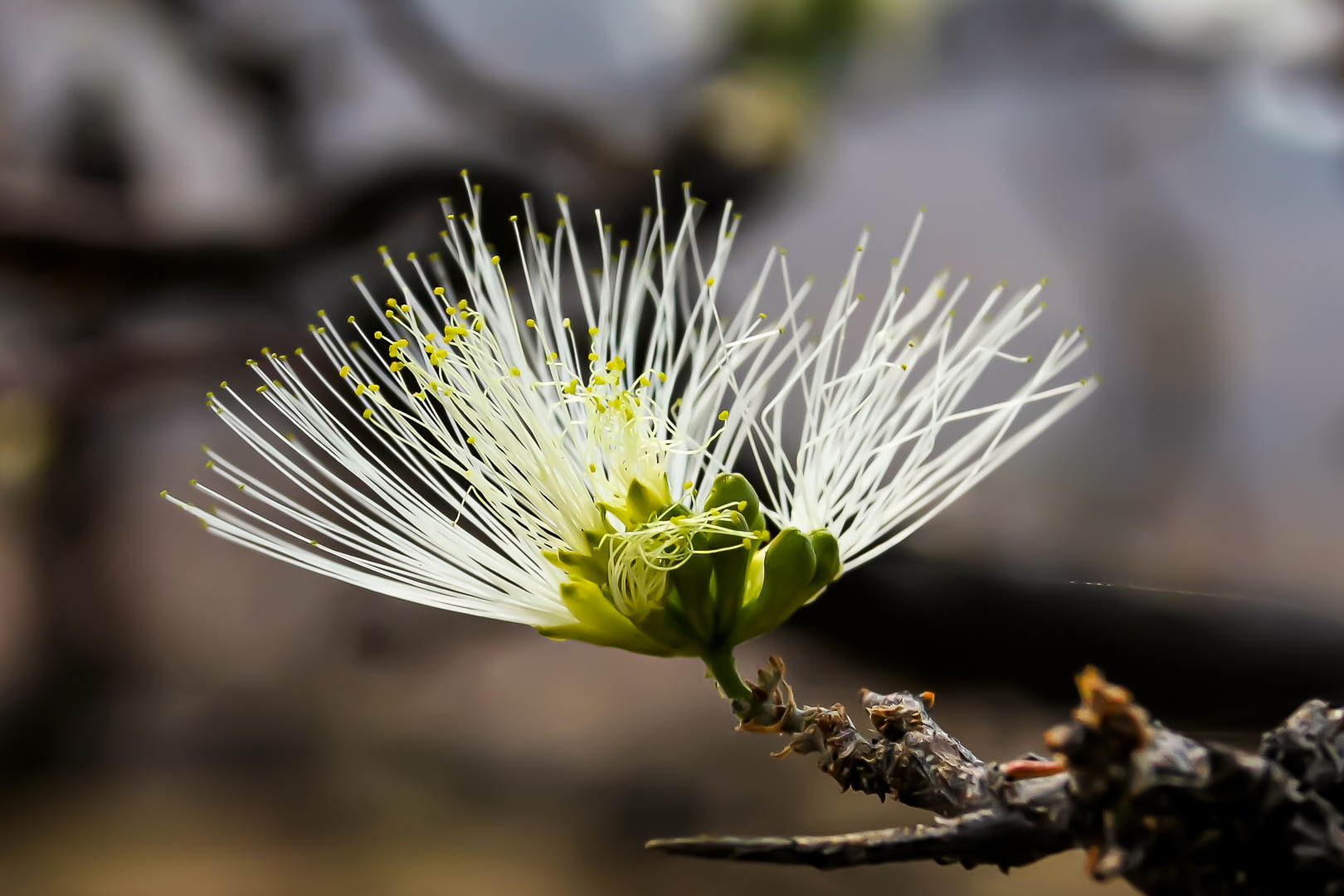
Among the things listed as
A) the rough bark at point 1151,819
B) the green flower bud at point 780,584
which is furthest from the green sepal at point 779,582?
the rough bark at point 1151,819

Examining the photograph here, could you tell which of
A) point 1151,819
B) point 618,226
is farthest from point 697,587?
point 618,226

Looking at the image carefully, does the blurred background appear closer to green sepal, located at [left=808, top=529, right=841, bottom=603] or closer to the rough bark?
green sepal, located at [left=808, top=529, right=841, bottom=603]

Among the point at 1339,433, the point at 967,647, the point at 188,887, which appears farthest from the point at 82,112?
the point at 1339,433

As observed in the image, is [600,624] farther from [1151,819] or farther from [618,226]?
[618,226]

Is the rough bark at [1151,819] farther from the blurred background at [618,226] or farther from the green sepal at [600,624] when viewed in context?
the blurred background at [618,226]

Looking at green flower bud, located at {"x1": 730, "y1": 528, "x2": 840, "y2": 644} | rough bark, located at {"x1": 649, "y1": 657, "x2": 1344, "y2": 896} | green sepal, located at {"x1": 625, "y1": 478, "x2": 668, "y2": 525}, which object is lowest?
rough bark, located at {"x1": 649, "y1": 657, "x2": 1344, "y2": 896}

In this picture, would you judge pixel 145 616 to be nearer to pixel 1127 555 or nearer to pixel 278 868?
pixel 278 868

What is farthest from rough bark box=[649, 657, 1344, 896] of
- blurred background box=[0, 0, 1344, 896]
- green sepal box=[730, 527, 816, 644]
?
blurred background box=[0, 0, 1344, 896]

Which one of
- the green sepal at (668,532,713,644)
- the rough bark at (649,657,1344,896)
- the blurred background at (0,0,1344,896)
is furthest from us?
the blurred background at (0,0,1344,896)
